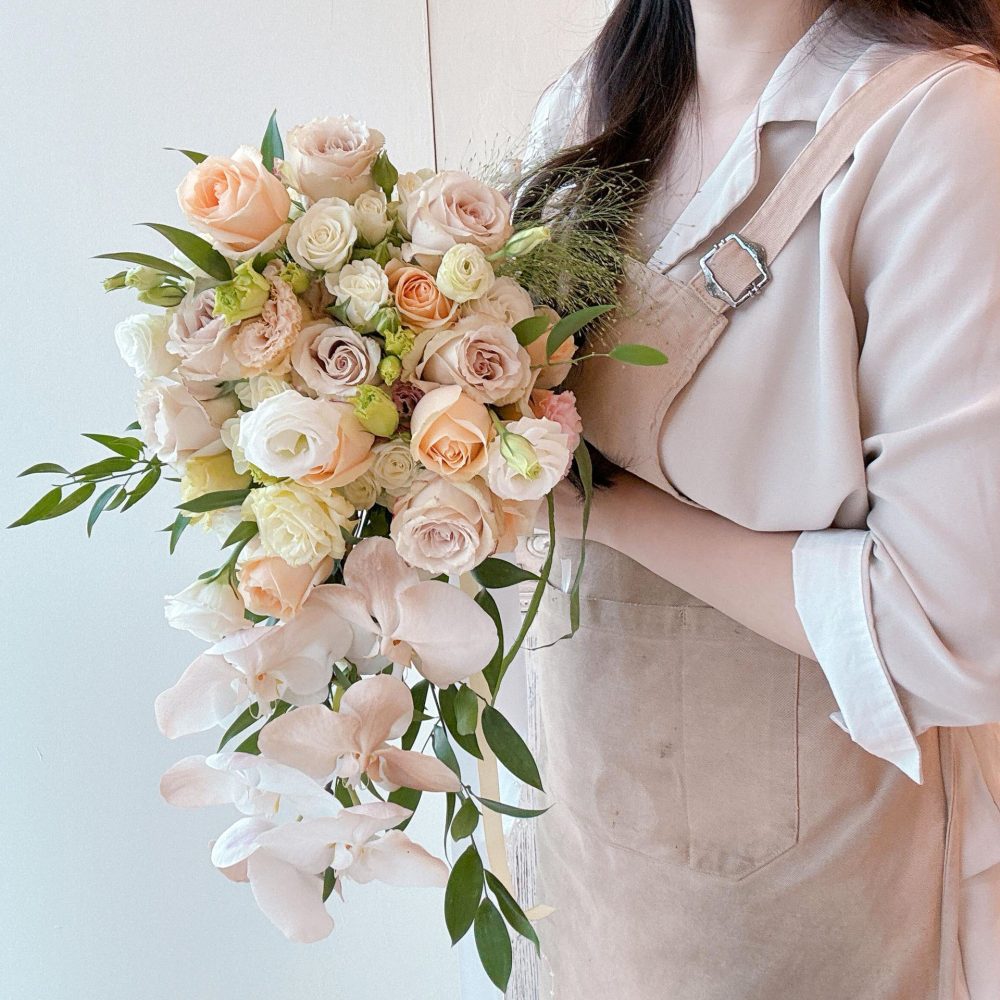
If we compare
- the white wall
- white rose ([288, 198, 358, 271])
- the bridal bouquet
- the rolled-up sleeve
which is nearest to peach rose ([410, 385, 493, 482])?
the bridal bouquet

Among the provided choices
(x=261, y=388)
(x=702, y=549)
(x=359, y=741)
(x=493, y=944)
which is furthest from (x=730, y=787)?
(x=261, y=388)

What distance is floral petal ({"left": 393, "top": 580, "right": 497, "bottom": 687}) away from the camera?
0.57 metres

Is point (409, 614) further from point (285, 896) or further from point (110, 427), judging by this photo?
point (110, 427)

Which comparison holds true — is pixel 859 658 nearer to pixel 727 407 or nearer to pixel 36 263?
pixel 727 407

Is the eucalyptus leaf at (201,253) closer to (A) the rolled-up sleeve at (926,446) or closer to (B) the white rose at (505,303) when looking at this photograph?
(B) the white rose at (505,303)

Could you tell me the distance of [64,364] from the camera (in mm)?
1034

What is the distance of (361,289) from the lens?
0.59 meters

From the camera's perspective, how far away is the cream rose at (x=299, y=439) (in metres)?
0.55

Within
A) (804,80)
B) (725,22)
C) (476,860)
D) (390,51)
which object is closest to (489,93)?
(390,51)

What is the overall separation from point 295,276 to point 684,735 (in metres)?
0.54

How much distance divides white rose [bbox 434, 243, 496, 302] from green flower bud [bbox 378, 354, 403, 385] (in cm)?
5

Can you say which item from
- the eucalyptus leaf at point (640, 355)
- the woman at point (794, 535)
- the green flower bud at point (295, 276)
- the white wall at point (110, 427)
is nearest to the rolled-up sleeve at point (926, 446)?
the woman at point (794, 535)

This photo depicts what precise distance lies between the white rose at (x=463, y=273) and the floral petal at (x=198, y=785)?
1.06ft

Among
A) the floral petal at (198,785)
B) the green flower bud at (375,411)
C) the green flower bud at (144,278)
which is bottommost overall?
the floral petal at (198,785)
